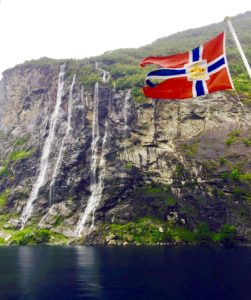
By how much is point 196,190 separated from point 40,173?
63.5 meters

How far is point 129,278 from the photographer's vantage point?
57188 millimetres

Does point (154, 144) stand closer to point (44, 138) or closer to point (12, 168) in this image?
point (44, 138)

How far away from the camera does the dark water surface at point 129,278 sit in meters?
47.2

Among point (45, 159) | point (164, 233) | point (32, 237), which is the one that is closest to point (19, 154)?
point (45, 159)

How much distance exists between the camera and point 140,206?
129875 millimetres

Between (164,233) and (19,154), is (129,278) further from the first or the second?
(19,154)

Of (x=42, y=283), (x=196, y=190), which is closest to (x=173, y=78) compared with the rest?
(x=42, y=283)

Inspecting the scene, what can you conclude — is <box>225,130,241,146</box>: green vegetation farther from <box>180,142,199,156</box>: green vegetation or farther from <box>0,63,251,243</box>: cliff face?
<box>180,142,199,156</box>: green vegetation

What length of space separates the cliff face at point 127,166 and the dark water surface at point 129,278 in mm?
45521

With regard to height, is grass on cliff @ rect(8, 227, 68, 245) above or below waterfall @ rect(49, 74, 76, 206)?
below

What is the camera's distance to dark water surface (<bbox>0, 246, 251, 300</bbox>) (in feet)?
155

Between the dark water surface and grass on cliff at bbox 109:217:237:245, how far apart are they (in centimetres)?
3587

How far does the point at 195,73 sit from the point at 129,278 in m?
35.9

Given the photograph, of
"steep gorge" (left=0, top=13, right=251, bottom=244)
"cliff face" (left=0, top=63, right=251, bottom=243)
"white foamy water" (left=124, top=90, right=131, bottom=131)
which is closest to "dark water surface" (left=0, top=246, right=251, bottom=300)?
"steep gorge" (left=0, top=13, right=251, bottom=244)
